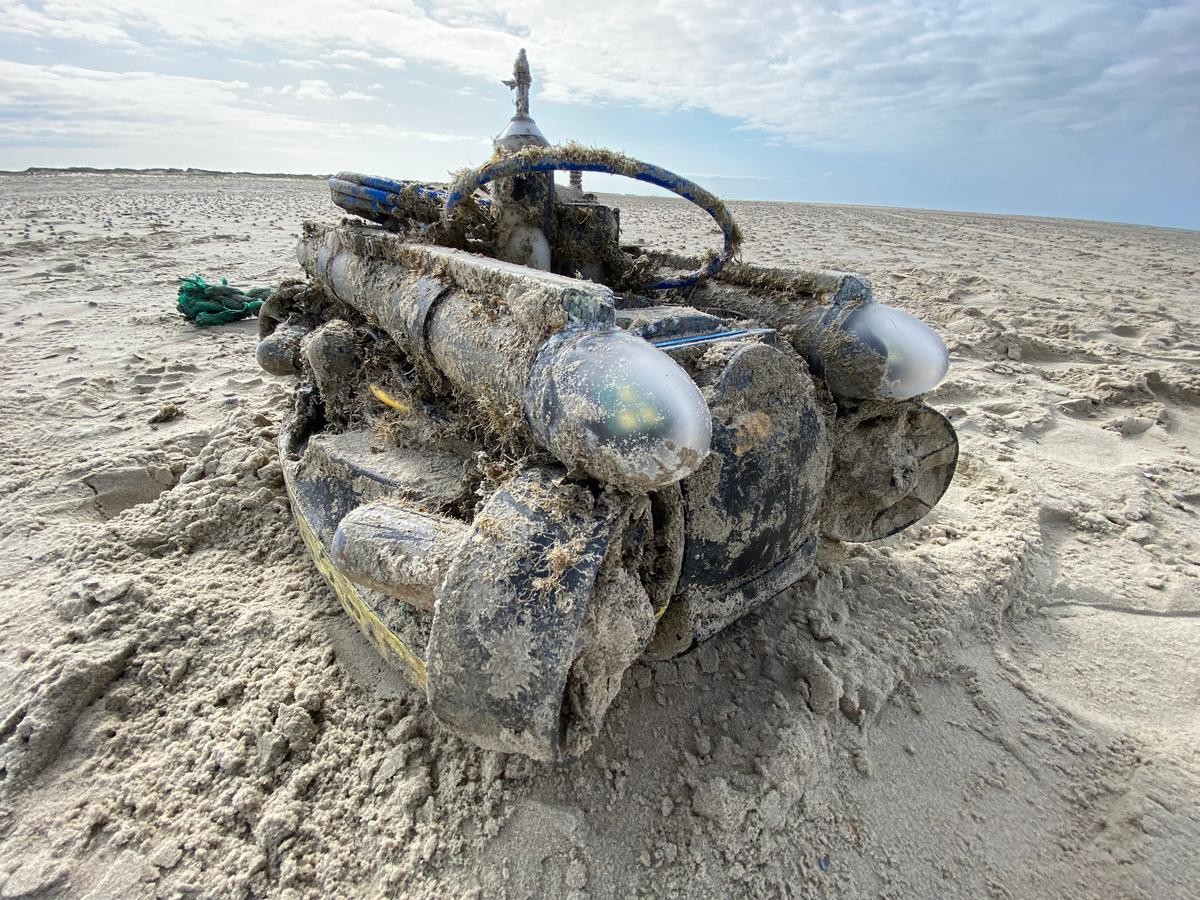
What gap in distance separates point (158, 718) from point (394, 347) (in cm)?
139

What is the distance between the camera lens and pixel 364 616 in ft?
5.97

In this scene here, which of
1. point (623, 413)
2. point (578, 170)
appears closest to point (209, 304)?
point (578, 170)

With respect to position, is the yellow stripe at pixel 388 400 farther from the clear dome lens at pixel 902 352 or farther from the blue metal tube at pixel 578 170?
the clear dome lens at pixel 902 352

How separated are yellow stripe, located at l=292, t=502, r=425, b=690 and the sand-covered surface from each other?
0.43 feet

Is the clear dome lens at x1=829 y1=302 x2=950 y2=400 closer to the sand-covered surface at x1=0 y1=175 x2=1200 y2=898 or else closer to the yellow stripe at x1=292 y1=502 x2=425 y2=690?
the sand-covered surface at x1=0 y1=175 x2=1200 y2=898

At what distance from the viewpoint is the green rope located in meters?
5.43

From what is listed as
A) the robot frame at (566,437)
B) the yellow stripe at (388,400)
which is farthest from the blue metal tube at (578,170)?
the yellow stripe at (388,400)

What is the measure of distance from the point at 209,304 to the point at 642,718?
5.37 metres

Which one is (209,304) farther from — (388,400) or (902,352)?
(902,352)

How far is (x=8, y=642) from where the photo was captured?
6.44 feet

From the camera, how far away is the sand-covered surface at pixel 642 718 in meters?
1.48

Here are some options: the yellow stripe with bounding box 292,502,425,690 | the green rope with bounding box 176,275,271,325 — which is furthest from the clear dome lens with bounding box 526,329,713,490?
the green rope with bounding box 176,275,271,325

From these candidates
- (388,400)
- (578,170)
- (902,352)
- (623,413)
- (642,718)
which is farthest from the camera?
(388,400)

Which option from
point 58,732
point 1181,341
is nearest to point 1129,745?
point 58,732
